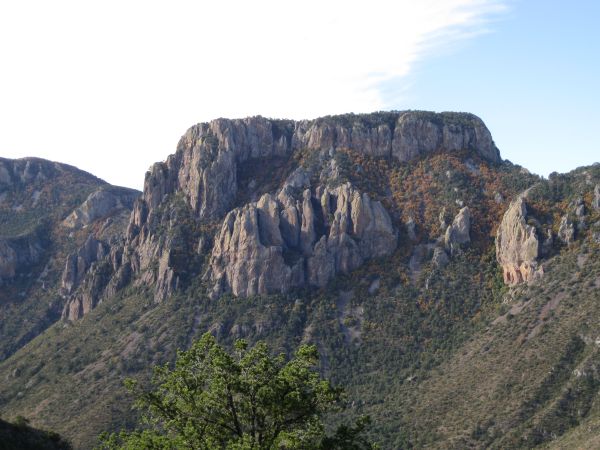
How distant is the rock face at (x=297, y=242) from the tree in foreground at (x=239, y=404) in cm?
12065

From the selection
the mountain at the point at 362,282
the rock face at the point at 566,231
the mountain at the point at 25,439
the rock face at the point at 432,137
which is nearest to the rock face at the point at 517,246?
the mountain at the point at 362,282

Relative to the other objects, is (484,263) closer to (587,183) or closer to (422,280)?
(422,280)

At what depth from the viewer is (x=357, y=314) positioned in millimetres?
142750

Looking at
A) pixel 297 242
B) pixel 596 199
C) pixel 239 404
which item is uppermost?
pixel 596 199

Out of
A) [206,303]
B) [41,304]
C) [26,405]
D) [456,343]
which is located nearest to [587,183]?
[456,343]

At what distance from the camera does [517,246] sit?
13362 cm

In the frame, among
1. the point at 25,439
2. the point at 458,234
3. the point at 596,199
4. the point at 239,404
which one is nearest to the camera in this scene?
the point at 239,404

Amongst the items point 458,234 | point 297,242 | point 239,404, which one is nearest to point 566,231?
point 458,234

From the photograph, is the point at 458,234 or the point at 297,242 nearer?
the point at 458,234

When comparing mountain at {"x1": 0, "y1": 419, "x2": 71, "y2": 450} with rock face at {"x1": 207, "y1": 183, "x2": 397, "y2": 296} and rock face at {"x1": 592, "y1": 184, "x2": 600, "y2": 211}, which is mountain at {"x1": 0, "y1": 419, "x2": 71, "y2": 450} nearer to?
rock face at {"x1": 207, "y1": 183, "x2": 397, "y2": 296}

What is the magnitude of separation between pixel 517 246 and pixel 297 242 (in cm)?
5188

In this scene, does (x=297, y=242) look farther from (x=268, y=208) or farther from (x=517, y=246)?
(x=517, y=246)

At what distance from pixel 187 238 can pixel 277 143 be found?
39.8 metres

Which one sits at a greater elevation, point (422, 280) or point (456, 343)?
point (422, 280)
